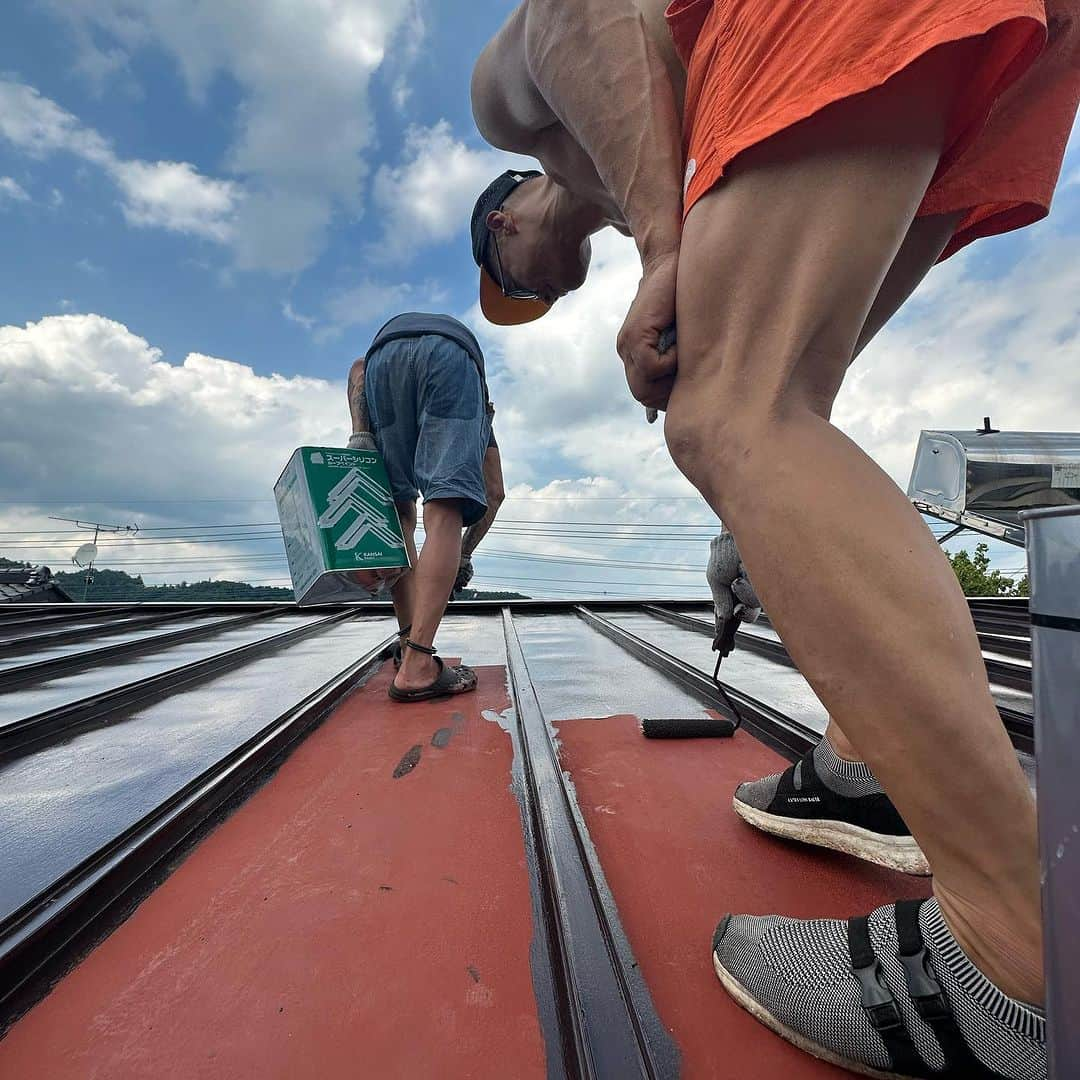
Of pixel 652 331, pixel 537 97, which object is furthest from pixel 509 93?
pixel 652 331

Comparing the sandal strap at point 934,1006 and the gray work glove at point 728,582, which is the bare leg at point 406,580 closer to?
the gray work glove at point 728,582

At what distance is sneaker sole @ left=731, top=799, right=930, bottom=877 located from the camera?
712mm

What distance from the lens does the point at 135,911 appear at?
68cm

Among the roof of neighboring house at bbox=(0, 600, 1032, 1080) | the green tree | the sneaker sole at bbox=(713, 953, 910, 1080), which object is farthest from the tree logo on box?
the green tree

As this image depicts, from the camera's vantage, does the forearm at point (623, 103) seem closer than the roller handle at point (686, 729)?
Yes

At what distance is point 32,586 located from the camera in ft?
17.8

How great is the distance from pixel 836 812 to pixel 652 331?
2.20 ft

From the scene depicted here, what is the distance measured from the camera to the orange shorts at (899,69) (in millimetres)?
495

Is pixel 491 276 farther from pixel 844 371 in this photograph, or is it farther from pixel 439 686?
pixel 844 371

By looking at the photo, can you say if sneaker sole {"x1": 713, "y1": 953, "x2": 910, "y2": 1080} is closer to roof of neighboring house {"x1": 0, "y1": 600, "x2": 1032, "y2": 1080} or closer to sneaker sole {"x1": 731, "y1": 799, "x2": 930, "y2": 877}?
roof of neighboring house {"x1": 0, "y1": 600, "x2": 1032, "y2": 1080}

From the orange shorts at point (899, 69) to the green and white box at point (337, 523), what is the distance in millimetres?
1370

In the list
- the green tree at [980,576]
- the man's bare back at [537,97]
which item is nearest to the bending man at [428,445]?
the man's bare back at [537,97]

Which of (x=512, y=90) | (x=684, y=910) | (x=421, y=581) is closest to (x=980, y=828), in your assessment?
(x=684, y=910)

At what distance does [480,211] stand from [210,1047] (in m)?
1.81
